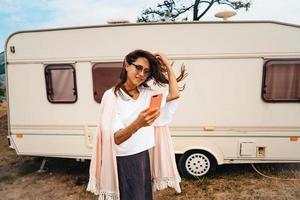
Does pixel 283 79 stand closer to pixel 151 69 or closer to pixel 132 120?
pixel 151 69

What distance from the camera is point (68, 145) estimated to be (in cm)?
550

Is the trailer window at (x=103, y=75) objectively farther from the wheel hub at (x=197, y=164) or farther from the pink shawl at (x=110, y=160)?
the pink shawl at (x=110, y=160)

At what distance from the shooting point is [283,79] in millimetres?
4996

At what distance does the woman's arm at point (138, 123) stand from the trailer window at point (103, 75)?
10.5ft

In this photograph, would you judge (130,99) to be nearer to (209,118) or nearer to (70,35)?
(209,118)

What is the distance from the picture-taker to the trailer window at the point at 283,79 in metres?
4.97

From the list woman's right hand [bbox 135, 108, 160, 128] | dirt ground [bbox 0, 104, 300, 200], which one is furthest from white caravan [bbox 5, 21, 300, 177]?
woman's right hand [bbox 135, 108, 160, 128]

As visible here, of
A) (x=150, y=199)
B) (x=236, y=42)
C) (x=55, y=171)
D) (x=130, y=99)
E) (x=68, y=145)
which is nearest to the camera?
(x=130, y=99)

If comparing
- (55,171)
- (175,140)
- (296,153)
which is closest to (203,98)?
(175,140)

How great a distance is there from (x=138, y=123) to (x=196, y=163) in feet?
12.5

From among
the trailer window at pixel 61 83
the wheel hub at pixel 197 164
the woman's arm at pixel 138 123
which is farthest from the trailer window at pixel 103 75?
the woman's arm at pixel 138 123

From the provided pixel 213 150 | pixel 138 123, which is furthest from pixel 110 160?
pixel 213 150

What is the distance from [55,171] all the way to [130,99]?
15.6 feet

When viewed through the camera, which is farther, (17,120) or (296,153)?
(17,120)
